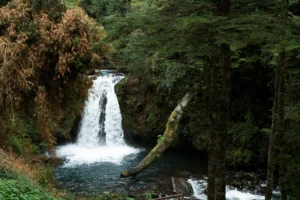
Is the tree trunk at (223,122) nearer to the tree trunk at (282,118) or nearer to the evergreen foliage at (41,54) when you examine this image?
the tree trunk at (282,118)

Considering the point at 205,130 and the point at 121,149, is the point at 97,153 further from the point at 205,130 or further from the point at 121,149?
the point at 205,130

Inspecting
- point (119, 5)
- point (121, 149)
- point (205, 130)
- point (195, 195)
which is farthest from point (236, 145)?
point (119, 5)

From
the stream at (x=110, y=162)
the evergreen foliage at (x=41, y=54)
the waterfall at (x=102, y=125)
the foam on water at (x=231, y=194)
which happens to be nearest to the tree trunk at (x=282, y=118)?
the foam on water at (x=231, y=194)

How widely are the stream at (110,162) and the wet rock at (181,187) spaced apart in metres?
0.15

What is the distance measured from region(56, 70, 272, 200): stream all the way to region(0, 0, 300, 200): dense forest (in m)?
1.75

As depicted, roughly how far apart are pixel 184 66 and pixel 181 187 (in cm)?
492

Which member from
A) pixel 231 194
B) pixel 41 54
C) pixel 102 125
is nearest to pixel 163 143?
pixel 231 194

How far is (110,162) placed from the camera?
56.4 ft

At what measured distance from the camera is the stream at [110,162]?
1357 centimetres

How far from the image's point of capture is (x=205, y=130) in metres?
17.1

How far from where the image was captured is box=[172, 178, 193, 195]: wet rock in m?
13.3

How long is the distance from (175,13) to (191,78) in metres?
10.3

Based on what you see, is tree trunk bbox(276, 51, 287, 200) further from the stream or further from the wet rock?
the wet rock

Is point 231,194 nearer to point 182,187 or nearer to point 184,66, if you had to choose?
point 182,187
